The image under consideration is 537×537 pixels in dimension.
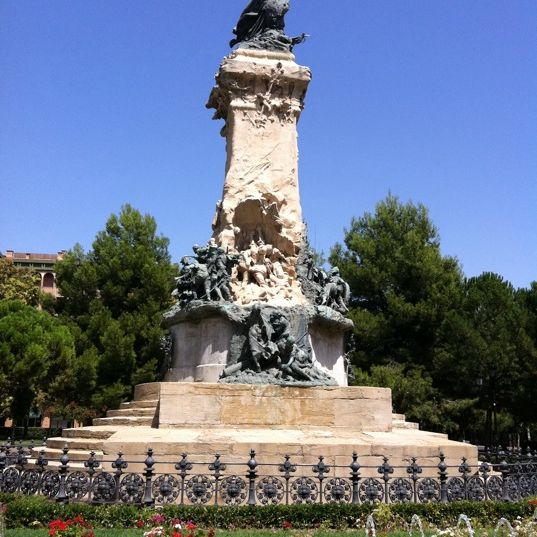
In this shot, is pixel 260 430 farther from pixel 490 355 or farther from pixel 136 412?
pixel 490 355

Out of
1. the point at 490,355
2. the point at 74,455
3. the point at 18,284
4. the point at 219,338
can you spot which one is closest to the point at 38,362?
the point at 18,284

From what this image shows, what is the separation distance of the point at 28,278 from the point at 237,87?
29.8 metres

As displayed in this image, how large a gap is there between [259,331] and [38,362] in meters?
19.6

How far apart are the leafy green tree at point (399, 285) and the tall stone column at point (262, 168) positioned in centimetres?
1650

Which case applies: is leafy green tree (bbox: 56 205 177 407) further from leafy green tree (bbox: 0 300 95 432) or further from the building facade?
the building facade

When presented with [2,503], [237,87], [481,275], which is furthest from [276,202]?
[481,275]

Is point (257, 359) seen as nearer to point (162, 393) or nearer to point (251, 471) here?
point (162, 393)

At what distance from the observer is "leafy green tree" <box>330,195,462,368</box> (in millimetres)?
33281

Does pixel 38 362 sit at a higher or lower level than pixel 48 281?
lower

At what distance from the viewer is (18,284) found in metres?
41.4

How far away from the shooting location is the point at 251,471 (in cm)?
917

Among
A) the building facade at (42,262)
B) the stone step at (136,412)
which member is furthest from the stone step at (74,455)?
the building facade at (42,262)

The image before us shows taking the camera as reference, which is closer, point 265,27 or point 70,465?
point 70,465

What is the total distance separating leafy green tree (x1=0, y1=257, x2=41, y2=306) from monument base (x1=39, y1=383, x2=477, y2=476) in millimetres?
28847
